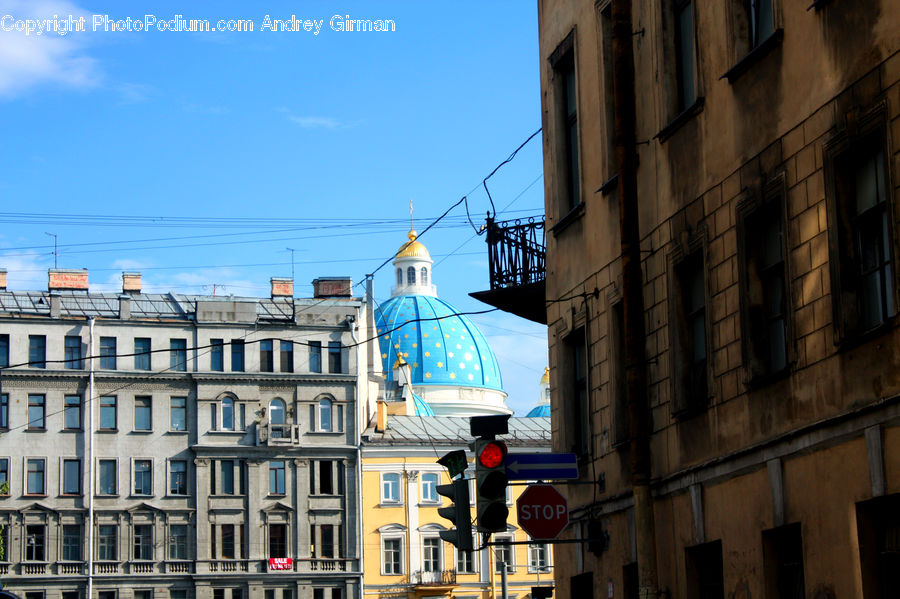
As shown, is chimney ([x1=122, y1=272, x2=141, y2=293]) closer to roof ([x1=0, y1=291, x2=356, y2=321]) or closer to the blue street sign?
roof ([x1=0, y1=291, x2=356, y2=321])

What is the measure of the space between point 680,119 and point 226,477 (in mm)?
66140

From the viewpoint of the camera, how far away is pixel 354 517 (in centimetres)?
8306

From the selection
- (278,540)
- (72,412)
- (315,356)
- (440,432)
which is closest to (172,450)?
(72,412)

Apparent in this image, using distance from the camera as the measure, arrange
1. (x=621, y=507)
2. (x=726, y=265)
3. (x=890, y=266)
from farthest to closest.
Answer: (x=621, y=507) < (x=726, y=265) < (x=890, y=266)

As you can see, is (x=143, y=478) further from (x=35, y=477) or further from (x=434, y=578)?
(x=434, y=578)

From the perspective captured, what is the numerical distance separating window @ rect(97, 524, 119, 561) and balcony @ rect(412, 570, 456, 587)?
15.8 m

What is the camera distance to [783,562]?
16.2 m

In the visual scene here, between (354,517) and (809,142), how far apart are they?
6944cm

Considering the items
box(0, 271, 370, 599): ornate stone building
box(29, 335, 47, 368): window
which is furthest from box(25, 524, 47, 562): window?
box(29, 335, 47, 368): window

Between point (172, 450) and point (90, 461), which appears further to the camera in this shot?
point (172, 450)

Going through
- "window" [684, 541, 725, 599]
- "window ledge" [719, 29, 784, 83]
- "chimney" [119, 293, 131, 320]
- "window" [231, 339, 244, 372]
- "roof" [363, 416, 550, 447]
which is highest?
"chimney" [119, 293, 131, 320]

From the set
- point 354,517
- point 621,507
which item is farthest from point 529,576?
point 621,507

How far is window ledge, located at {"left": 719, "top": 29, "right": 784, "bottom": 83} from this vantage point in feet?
52.7

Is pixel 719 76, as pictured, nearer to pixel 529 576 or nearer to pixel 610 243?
pixel 610 243
